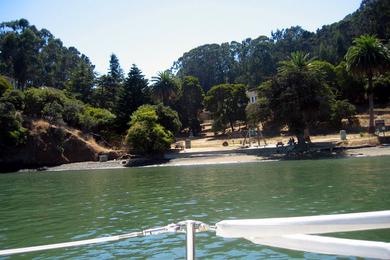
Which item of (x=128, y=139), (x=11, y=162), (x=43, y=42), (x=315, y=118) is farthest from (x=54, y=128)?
(x=43, y=42)

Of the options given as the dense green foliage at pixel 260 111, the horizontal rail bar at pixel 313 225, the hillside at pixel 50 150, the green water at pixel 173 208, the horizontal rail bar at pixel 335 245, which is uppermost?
the dense green foliage at pixel 260 111

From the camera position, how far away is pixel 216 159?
54.3 m

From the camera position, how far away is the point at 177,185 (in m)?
30.0

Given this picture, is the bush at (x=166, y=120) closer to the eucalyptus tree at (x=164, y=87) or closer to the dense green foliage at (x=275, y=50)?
the eucalyptus tree at (x=164, y=87)

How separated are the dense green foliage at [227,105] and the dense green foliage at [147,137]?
66.9 feet

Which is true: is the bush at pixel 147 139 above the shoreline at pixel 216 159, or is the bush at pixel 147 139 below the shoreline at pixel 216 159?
above

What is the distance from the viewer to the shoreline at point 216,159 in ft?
162

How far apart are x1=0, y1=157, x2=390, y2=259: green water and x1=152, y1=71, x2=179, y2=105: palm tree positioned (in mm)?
57641

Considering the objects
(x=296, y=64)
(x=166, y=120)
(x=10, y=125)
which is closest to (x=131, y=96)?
(x=166, y=120)

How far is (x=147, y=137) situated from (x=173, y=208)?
3902 cm

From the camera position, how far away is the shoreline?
162 feet

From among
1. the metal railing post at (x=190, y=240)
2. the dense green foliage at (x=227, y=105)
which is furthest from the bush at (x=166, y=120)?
the metal railing post at (x=190, y=240)

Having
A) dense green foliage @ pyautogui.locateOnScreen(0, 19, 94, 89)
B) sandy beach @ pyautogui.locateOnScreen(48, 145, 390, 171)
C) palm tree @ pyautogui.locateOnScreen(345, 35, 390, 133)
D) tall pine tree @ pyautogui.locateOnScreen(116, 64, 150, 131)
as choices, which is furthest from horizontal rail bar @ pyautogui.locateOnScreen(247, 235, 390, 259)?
dense green foliage @ pyautogui.locateOnScreen(0, 19, 94, 89)

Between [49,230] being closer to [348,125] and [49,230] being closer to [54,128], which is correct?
[54,128]
